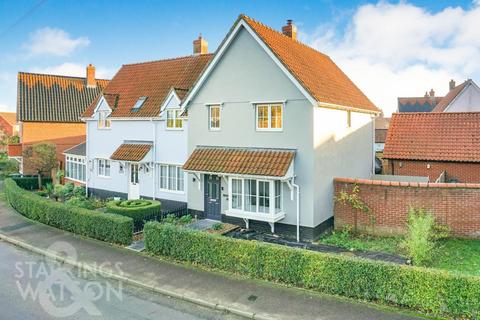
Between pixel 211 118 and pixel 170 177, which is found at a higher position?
pixel 211 118

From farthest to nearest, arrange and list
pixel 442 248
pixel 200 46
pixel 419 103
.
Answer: pixel 419 103, pixel 200 46, pixel 442 248

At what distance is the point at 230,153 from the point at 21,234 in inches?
410

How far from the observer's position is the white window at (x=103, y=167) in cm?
2500

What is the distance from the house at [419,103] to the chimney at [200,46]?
174 feet

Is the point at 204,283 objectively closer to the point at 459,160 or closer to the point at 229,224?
the point at 229,224

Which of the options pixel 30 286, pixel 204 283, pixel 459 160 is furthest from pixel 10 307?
pixel 459 160

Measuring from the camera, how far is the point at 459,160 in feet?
68.5

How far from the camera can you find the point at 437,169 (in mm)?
21703

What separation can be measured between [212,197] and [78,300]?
9204mm

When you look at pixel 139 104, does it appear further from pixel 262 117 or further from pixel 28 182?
pixel 28 182

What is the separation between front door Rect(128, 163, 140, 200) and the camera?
75.4 ft

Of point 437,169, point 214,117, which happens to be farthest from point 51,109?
point 437,169

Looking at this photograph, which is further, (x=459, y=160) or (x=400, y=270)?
(x=459, y=160)

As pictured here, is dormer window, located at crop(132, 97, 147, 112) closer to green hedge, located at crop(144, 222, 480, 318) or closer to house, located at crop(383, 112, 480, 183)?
green hedge, located at crop(144, 222, 480, 318)
